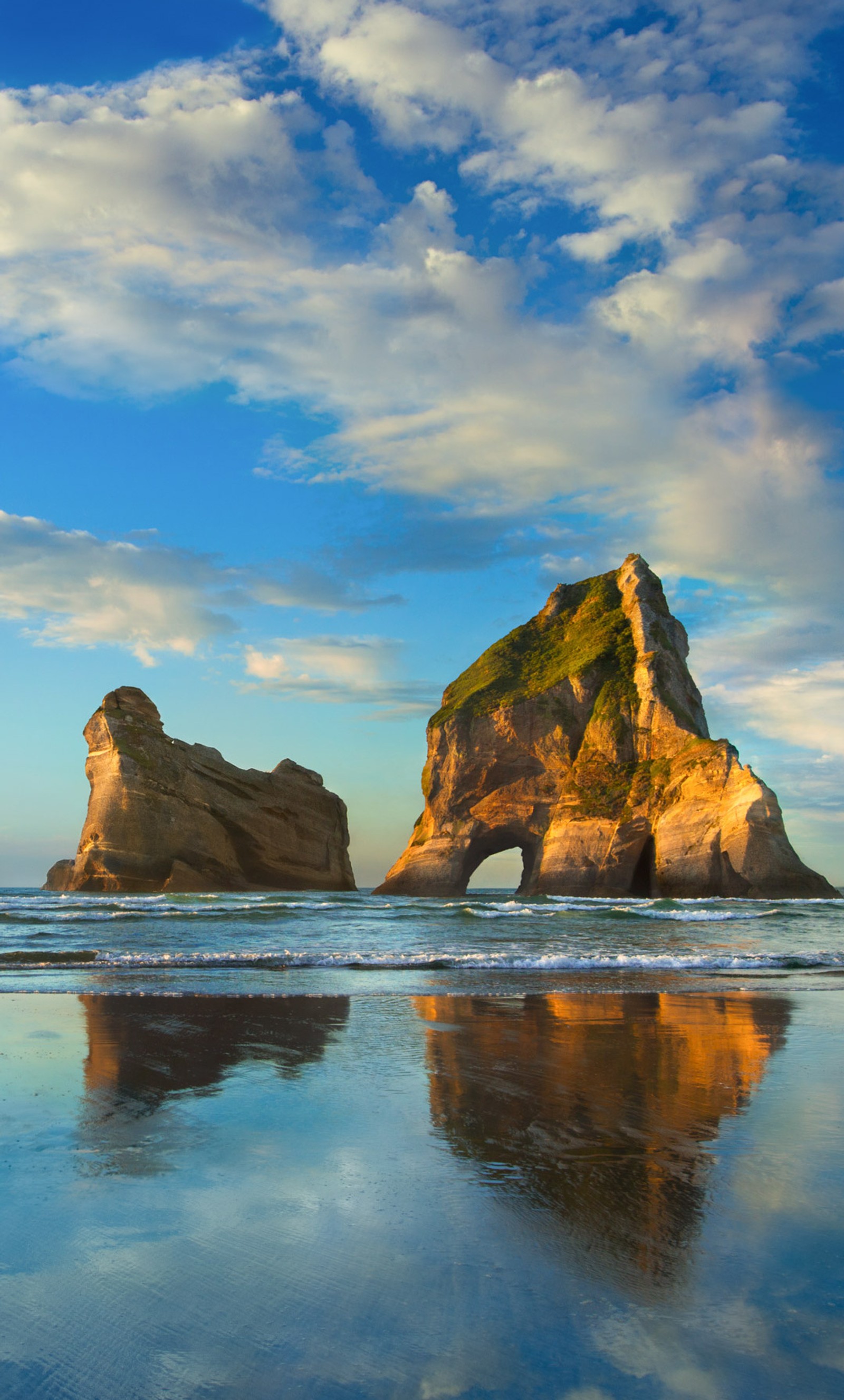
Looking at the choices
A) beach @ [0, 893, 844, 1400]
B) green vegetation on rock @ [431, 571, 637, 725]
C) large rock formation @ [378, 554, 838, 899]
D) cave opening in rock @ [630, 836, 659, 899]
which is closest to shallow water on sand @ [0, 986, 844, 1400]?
beach @ [0, 893, 844, 1400]

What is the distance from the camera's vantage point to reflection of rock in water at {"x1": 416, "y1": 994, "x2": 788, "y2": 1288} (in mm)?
2678

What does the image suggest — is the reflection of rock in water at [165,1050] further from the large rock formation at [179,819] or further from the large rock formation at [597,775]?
the large rock formation at [179,819]

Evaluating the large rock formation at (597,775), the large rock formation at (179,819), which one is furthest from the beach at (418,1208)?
the large rock formation at (179,819)

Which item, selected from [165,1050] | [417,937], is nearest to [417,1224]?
[165,1050]

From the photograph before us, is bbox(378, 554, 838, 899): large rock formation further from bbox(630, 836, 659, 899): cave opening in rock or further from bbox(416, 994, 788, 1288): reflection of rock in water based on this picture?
bbox(416, 994, 788, 1288): reflection of rock in water

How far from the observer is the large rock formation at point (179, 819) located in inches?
1800

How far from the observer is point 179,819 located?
156 ft

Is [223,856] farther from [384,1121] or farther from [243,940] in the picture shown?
[384,1121]

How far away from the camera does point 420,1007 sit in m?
7.72

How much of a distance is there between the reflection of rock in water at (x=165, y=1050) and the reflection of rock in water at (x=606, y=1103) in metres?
0.92

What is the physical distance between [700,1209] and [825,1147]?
42.0 inches

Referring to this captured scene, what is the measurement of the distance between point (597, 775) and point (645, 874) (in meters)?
6.15

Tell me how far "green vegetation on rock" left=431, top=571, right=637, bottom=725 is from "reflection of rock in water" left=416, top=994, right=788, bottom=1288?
148 ft

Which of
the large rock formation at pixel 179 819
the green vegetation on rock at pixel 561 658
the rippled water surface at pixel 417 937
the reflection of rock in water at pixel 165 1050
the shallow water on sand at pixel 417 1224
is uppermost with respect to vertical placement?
the green vegetation on rock at pixel 561 658
